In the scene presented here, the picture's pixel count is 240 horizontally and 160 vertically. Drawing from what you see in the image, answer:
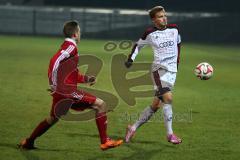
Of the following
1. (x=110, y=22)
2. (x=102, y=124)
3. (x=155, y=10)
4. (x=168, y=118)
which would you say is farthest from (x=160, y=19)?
(x=110, y=22)

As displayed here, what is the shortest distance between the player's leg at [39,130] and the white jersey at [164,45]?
1921 millimetres

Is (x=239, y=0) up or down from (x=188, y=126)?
up

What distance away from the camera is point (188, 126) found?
11.8 m

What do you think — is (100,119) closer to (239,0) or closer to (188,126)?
(188,126)

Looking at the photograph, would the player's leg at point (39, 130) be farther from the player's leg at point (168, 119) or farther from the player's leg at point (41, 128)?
the player's leg at point (168, 119)

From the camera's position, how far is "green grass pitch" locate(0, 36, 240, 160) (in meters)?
9.28

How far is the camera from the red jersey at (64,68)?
882cm

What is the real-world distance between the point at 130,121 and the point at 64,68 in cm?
376

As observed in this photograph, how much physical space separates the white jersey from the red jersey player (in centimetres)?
148

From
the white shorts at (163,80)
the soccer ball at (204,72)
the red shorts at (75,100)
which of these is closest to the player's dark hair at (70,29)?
the red shorts at (75,100)

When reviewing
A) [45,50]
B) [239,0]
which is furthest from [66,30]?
[239,0]

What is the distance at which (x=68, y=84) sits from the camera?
29.3ft

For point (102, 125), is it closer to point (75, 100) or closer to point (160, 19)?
point (75, 100)

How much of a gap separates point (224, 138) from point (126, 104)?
14.2ft
